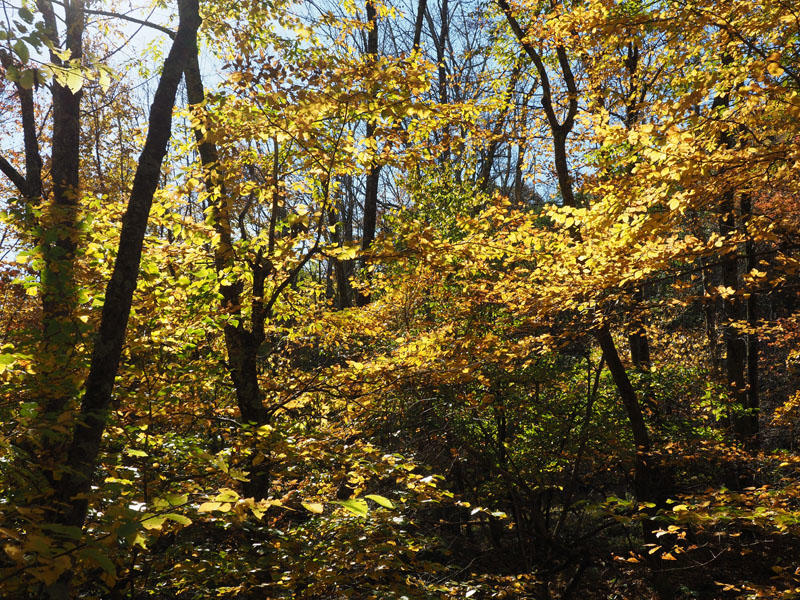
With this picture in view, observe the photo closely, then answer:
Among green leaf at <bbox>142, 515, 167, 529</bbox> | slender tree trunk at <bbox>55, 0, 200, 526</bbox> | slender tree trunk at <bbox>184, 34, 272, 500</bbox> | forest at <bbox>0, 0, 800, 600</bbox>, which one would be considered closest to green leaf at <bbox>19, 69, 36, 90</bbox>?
forest at <bbox>0, 0, 800, 600</bbox>

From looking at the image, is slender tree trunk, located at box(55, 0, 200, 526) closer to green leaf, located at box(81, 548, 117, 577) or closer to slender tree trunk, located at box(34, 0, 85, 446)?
slender tree trunk, located at box(34, 0, 85, 446)

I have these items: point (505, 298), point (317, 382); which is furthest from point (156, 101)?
point (505, 298)

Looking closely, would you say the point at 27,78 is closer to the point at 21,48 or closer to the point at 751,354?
the point at 21,48

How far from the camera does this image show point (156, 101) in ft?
10.5

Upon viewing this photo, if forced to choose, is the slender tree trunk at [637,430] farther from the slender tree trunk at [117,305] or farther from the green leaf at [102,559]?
the green leaf at [102,559]

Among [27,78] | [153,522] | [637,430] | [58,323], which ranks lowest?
[637,430]

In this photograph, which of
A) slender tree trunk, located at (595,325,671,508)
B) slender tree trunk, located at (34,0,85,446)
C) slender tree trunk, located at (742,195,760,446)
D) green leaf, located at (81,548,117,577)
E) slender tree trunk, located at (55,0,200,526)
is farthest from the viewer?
slender tree trunk, located at (742,195,760,446)

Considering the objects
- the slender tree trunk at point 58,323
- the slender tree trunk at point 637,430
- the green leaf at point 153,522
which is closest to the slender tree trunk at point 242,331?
the slender tree trunk at point 58,323

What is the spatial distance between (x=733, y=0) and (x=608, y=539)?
33.6ft

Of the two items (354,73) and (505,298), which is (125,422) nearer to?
(354,73)

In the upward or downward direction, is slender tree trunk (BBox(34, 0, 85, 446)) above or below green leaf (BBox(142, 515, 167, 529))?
above

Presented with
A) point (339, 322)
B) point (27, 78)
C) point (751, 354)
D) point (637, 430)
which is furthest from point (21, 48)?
point (751, 354)

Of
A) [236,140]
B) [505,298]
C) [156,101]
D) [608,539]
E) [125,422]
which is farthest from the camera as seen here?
[608,539]

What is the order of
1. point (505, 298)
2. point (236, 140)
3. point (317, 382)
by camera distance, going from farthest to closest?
1. point (505, 298)
2. point (317, 382)
3. point (236, 140)
